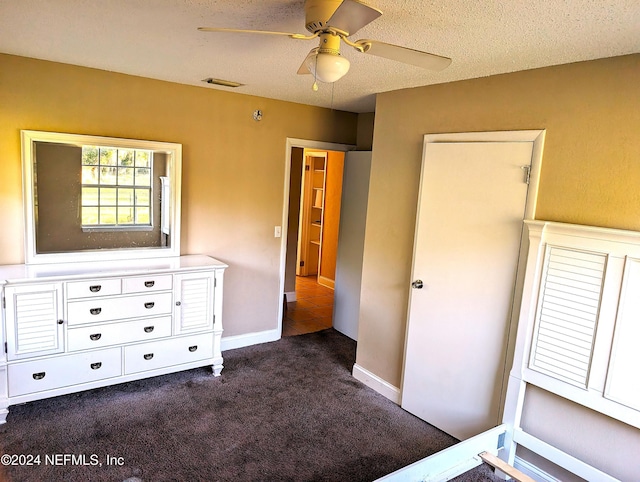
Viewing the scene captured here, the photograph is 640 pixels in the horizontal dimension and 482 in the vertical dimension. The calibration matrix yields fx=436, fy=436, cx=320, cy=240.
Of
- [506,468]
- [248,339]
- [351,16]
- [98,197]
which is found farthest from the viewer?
[248,339]

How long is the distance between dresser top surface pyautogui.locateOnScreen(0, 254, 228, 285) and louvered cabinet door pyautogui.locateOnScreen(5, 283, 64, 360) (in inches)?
2.8

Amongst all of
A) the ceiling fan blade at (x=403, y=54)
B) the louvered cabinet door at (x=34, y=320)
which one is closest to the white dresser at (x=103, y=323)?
the louvered cabinet door at (x=34, y=320)

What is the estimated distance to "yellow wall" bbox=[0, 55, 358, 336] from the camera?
296 centimetres

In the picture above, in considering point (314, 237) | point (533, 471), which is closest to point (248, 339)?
point (533, 471)

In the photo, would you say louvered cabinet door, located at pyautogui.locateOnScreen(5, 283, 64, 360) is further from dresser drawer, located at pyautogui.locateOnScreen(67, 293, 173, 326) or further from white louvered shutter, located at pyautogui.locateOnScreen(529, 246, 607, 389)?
white louvered shutter, located at pyautogui.locateOnScreen(529, 246, 607, 389)

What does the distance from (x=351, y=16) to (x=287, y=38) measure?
72cm

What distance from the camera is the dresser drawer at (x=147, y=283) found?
121 inches

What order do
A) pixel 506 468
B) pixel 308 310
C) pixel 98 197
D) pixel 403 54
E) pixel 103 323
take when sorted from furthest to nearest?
pixel 308 310
pixel 98 197
pixel 103 323
pixel 506 468
pixel 403 54

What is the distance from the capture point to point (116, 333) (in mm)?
3068

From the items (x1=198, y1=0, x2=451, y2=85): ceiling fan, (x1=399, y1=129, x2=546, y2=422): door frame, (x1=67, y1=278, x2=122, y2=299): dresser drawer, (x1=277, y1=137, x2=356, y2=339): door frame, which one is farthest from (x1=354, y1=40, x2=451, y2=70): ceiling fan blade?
(x1=277, y1=137, x2=356, y2=339): door frame

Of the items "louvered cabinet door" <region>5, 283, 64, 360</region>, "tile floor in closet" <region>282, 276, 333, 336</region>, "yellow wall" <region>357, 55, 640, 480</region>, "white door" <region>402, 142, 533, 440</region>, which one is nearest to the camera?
"yellow wall" <region>357, 55, 640, 480</region>

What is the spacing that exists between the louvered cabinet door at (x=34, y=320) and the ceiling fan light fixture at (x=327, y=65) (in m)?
2.26

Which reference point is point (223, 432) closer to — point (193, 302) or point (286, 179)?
point (193, 302)

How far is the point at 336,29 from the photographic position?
1605mm
